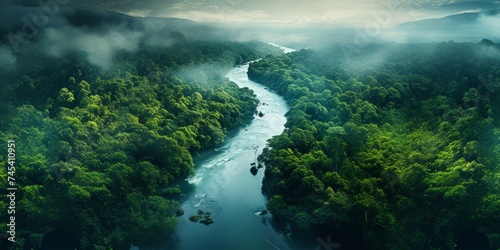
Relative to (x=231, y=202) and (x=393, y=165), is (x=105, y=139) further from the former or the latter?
(x=393, y=165)

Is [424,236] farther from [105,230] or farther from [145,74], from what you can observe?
[145,74]

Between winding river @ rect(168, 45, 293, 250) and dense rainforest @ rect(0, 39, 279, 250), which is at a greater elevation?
dense rainforest @ rect(0, 39, 279, 250)

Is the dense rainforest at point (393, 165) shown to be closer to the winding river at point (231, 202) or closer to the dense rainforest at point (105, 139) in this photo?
the winding river at point (231, 202)

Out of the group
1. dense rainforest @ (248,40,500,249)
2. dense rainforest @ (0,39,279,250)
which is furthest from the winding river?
dense rainforest @ (248,40,500,249)

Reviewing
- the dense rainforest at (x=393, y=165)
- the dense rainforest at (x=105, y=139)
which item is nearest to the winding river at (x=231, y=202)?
the dense rainforest at (x=105, y=139)

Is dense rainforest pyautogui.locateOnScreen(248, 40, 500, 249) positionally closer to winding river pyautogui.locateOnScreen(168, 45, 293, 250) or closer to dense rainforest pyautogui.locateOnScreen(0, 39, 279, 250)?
winding river pyautogui.locateOnScreen(168, 45, 293, 250)

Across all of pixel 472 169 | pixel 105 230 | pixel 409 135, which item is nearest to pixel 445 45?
pixel 409 135
